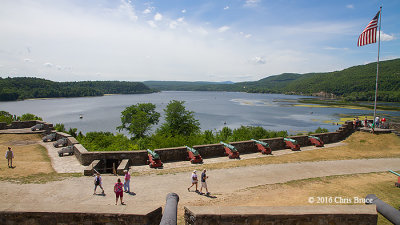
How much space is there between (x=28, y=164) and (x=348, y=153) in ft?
55.6

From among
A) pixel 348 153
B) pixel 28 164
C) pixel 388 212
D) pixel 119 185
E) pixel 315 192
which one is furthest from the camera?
pixel 348 153

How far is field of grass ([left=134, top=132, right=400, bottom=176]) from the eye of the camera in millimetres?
11880

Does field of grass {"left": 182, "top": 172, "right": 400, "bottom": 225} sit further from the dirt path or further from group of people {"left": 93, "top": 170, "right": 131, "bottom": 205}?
group of people {"left": 93, "top": 170, "right": 131, "bottom": 205}

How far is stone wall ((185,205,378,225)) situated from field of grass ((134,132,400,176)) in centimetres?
585

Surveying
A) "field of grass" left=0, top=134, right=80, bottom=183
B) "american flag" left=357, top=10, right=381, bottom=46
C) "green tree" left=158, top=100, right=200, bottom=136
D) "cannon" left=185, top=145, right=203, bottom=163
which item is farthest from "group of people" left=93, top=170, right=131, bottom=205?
"green tree" left=158, top=100, right=200, bottom=136

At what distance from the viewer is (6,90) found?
110 meters

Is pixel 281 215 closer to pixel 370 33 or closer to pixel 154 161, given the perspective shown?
pixel 154 161

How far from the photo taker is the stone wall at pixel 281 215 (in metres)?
4.82

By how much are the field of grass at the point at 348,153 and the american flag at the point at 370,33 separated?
6.27 m

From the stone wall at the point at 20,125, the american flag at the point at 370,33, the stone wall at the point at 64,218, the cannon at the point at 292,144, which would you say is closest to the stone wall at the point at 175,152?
the cannon at the point at 292,144

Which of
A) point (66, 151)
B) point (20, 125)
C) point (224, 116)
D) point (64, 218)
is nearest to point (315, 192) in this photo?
point (64, 218)

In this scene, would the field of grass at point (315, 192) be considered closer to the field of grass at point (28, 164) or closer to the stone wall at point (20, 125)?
the field of grass at point (28, 164)

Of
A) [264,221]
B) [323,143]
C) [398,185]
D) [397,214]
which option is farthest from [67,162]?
[323,143]

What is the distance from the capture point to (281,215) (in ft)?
16.3
